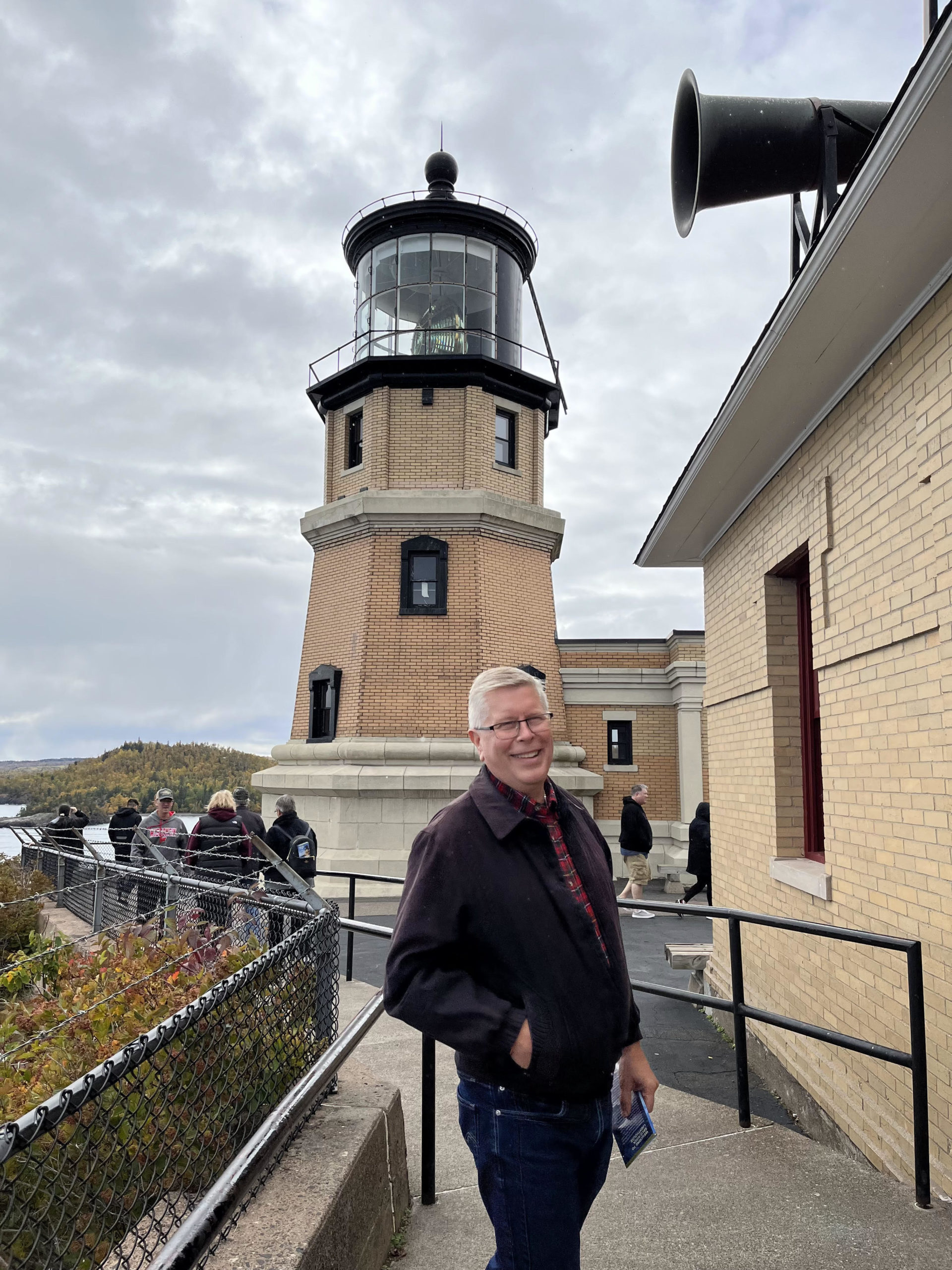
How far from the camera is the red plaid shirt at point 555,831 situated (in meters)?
2.24

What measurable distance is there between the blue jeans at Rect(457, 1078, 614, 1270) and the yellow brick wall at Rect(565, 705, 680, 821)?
18.0 meters

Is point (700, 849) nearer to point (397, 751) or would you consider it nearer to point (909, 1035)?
point (397, 751)

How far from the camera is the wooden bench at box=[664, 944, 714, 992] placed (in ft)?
28.1

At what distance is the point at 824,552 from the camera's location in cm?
541

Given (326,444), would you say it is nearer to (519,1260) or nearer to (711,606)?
(711,606)

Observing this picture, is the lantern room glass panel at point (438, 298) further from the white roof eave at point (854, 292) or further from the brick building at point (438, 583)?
the white roof eave at point (854, 292)

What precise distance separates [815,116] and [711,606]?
4044 mm

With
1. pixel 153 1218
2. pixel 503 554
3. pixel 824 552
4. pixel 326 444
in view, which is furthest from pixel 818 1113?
pixel 326 444

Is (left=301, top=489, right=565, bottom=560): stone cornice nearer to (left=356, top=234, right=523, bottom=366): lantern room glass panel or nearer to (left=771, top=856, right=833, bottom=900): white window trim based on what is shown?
(left=356, top=234, right=523, bottom=366): lantern room glass panel

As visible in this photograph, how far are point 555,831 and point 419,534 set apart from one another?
50.1 ft

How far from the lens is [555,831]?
2.34m

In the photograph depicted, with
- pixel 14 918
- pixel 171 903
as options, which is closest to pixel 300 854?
pixel 171 903

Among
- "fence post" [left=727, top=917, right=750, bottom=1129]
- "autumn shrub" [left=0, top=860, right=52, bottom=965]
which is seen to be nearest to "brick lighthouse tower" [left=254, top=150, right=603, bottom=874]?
"autumn shrub" [left=0, top=860, right=52, bottom=965]

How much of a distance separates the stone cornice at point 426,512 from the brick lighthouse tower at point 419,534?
40 mm
